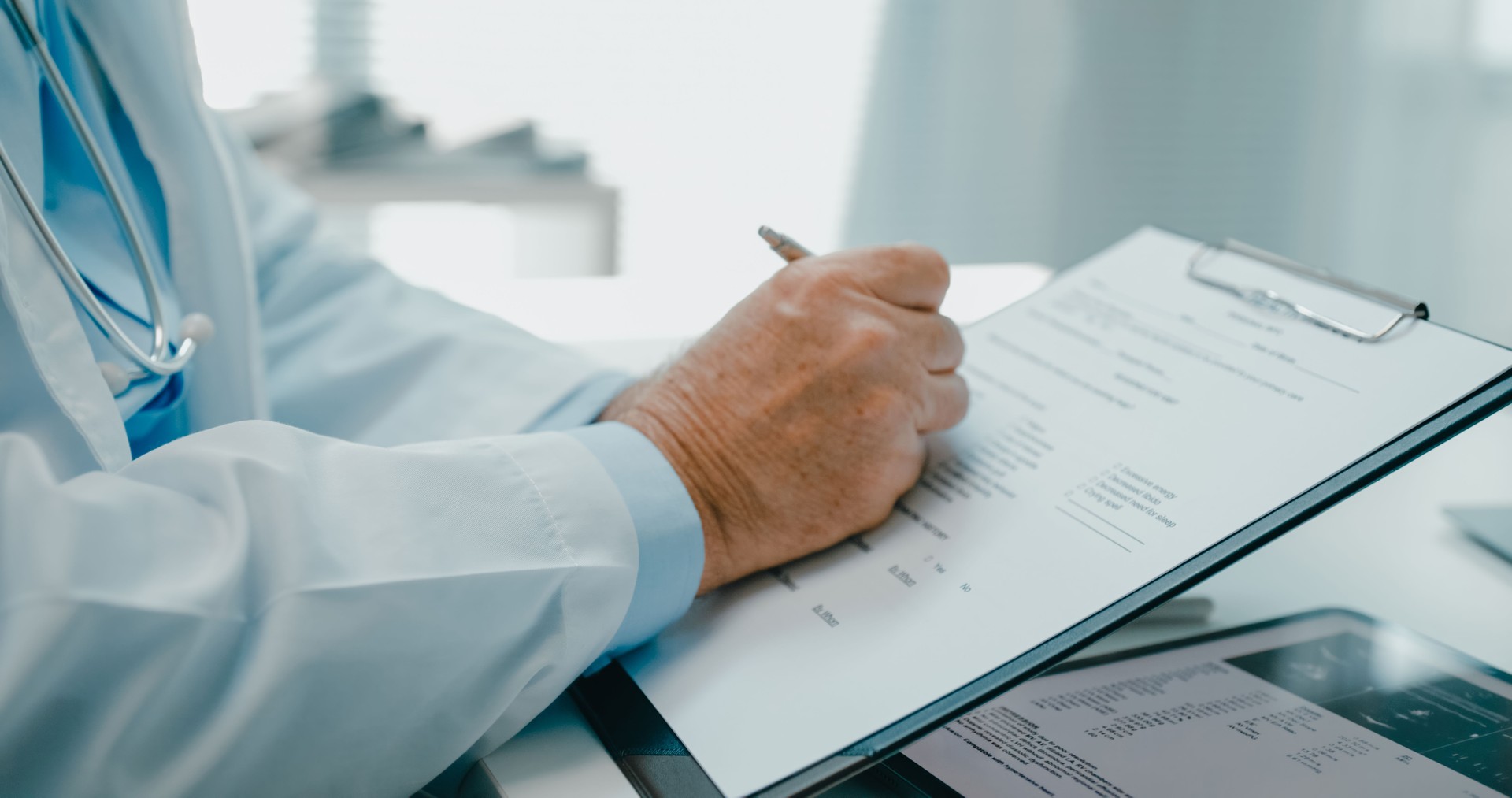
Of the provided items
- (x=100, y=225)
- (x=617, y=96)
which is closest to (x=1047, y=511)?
(x=100, y=225)

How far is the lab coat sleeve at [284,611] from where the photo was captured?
363 mm

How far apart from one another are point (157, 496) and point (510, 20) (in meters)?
1.72

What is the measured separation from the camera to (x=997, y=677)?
0.43m

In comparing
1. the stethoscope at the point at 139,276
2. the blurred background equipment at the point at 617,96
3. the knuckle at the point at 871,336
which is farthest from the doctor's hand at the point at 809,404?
the blurred background equipment at the point at 617,96

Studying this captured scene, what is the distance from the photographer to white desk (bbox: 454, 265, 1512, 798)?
0.43 meters

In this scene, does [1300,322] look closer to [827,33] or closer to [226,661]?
[226,661]

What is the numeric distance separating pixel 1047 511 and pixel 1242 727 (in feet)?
0.48

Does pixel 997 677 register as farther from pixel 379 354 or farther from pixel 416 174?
pixel 416 174

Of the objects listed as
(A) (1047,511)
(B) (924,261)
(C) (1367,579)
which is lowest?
(C) (1367,579)

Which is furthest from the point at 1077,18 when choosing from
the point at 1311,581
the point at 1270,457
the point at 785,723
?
the point at 785,723

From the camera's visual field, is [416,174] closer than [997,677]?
No

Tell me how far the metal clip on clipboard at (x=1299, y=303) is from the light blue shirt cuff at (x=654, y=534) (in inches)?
14.7

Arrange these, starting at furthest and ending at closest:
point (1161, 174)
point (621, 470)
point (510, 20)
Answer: point (1161, 174) < point (510, 20) < point (621, 470)

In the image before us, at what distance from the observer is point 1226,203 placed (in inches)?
104
